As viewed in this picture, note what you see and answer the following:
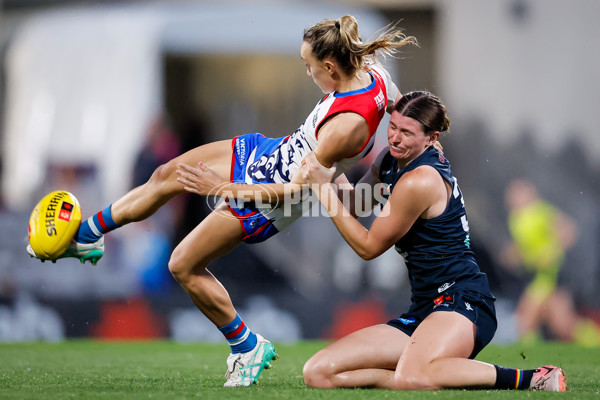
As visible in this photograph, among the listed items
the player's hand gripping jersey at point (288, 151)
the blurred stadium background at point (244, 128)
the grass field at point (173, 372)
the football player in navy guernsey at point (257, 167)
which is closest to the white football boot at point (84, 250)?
the football player in navy guernsey at point (257, 167)

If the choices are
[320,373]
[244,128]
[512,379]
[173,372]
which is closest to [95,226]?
[173,372]

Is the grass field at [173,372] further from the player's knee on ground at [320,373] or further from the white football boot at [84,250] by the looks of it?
the white football boot at [84,250]

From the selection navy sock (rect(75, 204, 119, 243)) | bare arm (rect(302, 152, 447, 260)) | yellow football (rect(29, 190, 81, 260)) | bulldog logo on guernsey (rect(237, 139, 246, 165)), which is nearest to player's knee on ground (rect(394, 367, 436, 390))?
bare arm (rect(302, 152, 447, 260))

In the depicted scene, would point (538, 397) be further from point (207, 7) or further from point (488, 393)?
point (207, 7)

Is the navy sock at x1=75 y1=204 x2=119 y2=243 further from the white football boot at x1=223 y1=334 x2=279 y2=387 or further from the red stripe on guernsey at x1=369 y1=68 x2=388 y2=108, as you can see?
the red stripe on guernsey at x1=369 y1=68 x2=388 y2=108

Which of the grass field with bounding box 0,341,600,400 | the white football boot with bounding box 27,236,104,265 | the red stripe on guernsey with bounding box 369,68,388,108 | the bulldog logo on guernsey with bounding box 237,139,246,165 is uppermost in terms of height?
the red stripe on guernsey with bounding box 369,68,388,108

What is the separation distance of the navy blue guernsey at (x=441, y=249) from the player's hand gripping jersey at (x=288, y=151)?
0.38 metres

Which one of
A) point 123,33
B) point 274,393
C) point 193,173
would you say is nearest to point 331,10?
point 123,33

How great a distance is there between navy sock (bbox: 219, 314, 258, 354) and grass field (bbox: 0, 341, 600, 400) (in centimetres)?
20

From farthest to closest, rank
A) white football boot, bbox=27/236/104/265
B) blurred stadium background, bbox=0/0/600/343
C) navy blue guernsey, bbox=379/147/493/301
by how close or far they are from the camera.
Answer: blurred stadium background, bbox=0/0/600/343, white football boot, bbox=27/236/104/265, navy blue guernsey, bbox=379/147/493/301

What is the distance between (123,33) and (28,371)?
5.39m

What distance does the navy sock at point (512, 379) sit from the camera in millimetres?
3418

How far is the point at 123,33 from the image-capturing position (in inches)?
354

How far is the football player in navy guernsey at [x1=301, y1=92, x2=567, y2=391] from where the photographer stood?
3.42m
